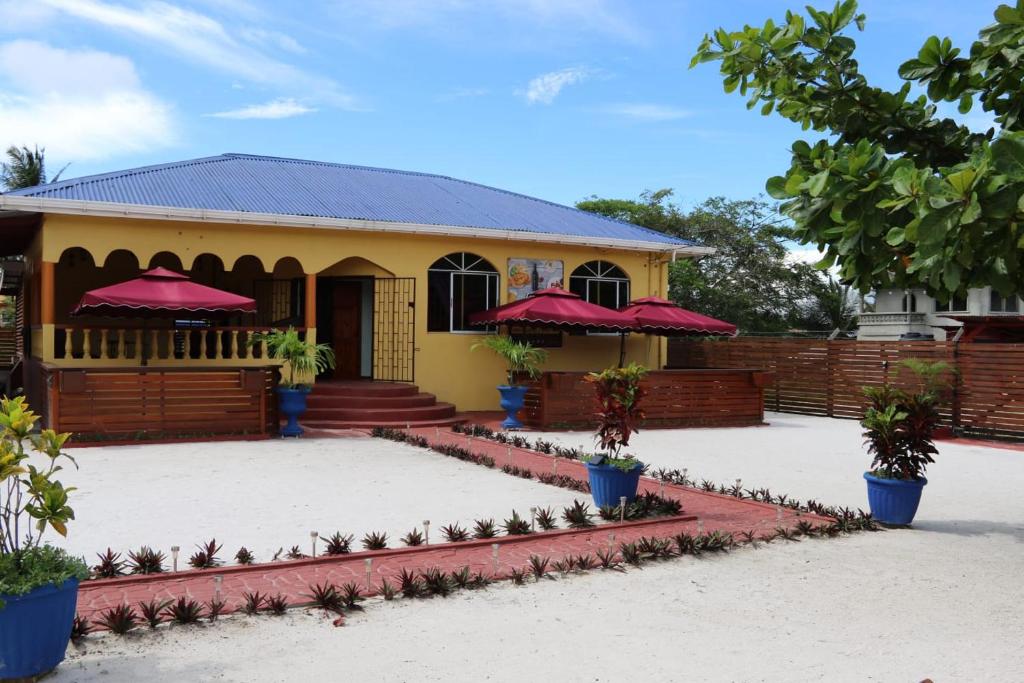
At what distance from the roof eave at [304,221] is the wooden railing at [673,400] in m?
3.37

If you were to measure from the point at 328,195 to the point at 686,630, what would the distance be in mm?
14317

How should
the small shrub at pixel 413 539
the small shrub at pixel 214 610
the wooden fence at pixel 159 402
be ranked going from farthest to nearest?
the wooden fence at pixel 159 402 → the small shrub at pixel 413 539 → the small shrub at pixel 214 610

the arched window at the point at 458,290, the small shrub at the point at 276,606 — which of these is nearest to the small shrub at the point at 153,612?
the small shrub at the point at 276,606

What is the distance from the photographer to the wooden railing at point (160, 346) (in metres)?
13.2

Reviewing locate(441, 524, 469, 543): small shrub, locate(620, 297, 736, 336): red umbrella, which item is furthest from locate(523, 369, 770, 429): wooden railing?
A: locate(441, 524, 469, 543): small shrub

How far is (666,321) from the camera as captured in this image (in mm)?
16828

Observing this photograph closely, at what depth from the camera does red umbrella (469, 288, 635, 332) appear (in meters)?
15.4

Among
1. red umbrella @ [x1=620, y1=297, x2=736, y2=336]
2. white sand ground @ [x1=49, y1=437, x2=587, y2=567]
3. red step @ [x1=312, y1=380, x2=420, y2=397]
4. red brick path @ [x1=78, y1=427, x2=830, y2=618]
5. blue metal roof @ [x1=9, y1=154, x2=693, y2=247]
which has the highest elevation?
blue metal roof @ [x1=9, y1=154, x2=693, y2=247]

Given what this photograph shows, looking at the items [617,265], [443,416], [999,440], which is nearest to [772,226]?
[617,265]

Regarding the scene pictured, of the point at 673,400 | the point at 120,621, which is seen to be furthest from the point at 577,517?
the point at 673,400

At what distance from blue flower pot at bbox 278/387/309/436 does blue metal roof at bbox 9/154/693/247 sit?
3.69 m

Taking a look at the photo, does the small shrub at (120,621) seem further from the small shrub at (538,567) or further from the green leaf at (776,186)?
the green leaf at (776,186)

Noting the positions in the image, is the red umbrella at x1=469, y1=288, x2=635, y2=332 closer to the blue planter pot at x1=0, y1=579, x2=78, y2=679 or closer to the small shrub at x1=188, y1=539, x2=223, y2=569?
the small shrub at x1=188, y1=539, x2=223, y2=569

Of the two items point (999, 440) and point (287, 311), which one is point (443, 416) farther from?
point (999, 440)
